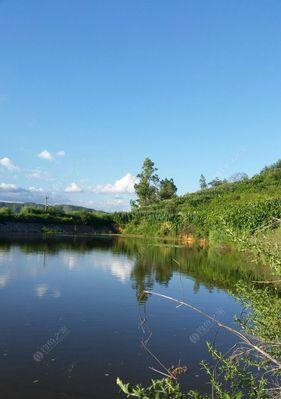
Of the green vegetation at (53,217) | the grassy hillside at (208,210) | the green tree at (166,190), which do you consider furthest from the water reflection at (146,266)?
the green tree at (166,190)

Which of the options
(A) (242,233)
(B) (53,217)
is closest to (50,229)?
(B) (53,217)

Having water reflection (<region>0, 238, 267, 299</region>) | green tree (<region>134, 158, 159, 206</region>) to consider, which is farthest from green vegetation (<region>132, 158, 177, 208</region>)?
water reflection (<region>0, 238, 267, 299</region>)

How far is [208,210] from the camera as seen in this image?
5562 cm

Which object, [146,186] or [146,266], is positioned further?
[146,186]

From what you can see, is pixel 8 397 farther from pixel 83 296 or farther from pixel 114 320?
pixel 83 296

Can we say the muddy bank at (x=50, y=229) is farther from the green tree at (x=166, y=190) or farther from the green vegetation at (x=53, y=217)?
the green tree at (x=166, y=190)

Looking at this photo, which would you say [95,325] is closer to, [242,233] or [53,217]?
[242,233]

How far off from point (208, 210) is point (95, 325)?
141ft

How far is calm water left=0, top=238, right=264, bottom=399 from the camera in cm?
955

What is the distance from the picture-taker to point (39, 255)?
3225 centimetres

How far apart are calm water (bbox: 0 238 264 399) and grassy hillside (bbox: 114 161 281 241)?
19.4m

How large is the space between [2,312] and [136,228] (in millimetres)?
53234

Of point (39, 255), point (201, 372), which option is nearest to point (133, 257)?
Answer: point (39, 255)

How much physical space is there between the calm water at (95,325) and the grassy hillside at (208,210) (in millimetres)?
19426
